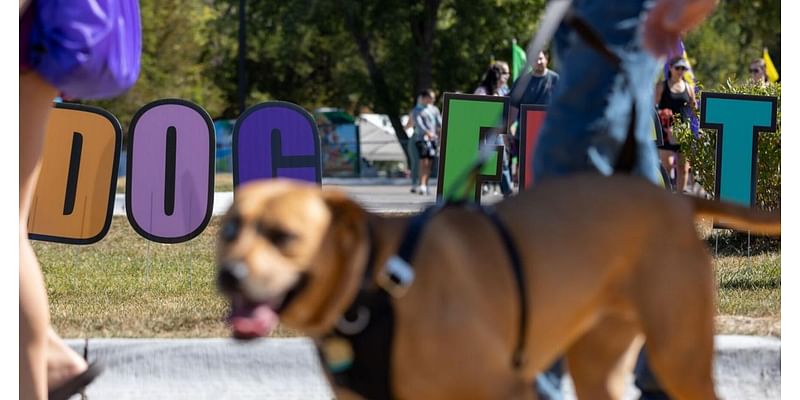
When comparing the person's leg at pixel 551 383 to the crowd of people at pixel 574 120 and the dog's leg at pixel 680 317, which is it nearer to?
the crowd of people at pixel 574 120

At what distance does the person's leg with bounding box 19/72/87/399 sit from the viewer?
11.2 feet

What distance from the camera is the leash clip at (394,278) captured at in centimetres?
251

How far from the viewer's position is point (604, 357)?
335 cm

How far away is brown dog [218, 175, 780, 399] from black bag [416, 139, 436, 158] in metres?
14.8

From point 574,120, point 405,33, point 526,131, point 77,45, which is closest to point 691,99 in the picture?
point 526,131

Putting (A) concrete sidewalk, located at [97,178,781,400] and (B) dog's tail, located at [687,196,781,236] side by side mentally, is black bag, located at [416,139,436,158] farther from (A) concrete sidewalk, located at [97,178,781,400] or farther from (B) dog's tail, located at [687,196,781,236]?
(B) dog's tail, located at [687,196,781,236]

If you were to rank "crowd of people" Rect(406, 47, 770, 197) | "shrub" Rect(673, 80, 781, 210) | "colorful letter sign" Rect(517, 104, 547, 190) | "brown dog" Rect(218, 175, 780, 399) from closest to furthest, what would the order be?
"brown dog" Rect(218, 175, 780, 399) < "colorful letter sign" Rect(517, 104, 547, 190) < "shrub" Rect(673, 80, 781, 210) < "crowd of people" Rect(406, 47, 770, 197)

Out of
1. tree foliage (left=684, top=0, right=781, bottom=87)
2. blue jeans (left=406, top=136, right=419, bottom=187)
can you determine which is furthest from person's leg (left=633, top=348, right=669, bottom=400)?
tree foliage (left=684, top=0, right=781, bottom=87)

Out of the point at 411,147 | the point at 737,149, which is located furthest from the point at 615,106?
the point at 411,147

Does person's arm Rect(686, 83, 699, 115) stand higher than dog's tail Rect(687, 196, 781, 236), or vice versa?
person's arm Rect(686, 83, 699, 115)

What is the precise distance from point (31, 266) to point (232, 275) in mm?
1403

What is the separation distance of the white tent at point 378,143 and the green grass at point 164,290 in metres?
23.4
